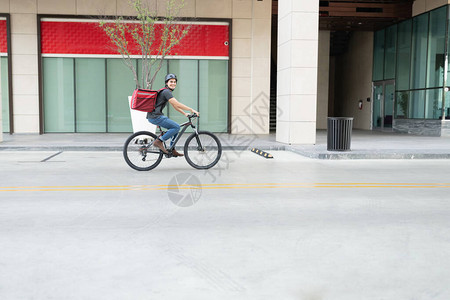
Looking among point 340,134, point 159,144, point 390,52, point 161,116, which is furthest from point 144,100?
point 390,52

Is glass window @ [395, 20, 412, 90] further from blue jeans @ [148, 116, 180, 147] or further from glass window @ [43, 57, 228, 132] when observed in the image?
blue jeans @ [148, 116, 180, 147]

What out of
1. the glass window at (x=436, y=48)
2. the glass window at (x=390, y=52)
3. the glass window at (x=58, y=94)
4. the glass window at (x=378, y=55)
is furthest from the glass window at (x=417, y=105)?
the glass window at (x=58, y=94)

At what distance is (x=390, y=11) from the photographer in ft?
80.7

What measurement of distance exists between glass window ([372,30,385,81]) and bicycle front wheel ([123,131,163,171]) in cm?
2054

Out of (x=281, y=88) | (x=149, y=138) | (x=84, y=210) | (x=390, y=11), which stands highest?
(x=390, y=11)

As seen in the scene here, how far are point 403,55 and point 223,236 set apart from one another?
23.2 meters

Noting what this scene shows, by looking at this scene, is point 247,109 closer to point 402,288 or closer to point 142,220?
point 142,220

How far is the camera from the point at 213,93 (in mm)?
22312

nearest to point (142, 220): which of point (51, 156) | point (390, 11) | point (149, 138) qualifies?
point (149, 138)

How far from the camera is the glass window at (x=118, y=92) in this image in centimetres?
2169

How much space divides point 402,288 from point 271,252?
1232mm

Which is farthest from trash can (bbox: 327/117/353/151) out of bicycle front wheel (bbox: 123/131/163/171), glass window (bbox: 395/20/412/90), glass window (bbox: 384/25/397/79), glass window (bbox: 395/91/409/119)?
glass window (bbox: 384/25/397/79)

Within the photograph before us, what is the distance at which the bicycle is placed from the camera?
990 centimetres

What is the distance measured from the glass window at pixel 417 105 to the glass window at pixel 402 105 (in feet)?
1.24
